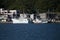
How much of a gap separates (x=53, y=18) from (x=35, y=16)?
2.56 metres

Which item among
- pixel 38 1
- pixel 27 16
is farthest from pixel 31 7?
pixel 27 16

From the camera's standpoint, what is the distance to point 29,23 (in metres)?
54.0

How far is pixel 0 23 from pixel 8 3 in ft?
33.6

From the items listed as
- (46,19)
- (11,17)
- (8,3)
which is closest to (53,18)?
(46,19)

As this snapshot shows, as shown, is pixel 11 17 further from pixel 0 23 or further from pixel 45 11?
pixel 45 11

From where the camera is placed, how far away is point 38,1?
62000mm

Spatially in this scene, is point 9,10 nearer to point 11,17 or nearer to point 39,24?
point 11,17

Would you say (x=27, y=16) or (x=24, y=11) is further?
(x=24, y=11)

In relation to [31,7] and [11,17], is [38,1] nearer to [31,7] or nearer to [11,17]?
[31,7]

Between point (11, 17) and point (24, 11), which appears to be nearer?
point (11, 17)

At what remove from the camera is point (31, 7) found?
6134 cm

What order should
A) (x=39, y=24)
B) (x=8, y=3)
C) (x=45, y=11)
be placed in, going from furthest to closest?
(x=8, y=3)
(x=45, y=11)
(x=39, y=24)

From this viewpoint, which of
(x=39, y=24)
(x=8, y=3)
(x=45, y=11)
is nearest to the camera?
(x=39, y=24)

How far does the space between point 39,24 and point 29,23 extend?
1555 millimetres
